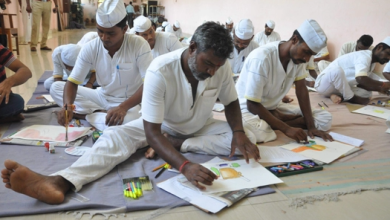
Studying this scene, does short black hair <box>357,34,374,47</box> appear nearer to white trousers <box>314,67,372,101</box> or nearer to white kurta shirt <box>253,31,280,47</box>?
white trousers <box>314,67,372,101</box>

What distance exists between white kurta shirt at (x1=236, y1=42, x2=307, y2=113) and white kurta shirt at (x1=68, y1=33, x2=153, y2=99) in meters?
0.88

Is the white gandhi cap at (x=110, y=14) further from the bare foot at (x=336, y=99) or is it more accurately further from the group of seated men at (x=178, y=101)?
the bare foot at (x=336, y=99)

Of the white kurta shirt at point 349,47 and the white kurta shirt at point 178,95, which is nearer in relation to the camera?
the white kurta shirt at point 178,95

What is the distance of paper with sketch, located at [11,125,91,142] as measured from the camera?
2254 mm

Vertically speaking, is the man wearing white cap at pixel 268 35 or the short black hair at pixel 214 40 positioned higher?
the short black hair at pixel 214 40

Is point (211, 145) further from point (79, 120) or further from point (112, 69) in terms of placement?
point (79, 120)

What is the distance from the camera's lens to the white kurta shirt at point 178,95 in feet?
5.52

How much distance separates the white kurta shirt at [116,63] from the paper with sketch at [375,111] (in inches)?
99.9

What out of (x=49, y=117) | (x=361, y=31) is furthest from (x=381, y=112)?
(x=49, y=117)

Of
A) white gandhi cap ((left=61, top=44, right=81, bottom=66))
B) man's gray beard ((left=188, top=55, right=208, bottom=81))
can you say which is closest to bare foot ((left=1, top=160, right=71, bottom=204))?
man's gray beard ((left=188, top=55, right=208, bottom=81))

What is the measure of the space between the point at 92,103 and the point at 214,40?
170 centimetres

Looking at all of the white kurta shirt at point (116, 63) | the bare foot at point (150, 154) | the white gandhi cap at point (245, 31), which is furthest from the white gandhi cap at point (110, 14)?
the white gandhi cap at point (245, 31)

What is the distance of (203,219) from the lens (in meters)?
1.46

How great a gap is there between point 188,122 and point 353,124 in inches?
77.1
